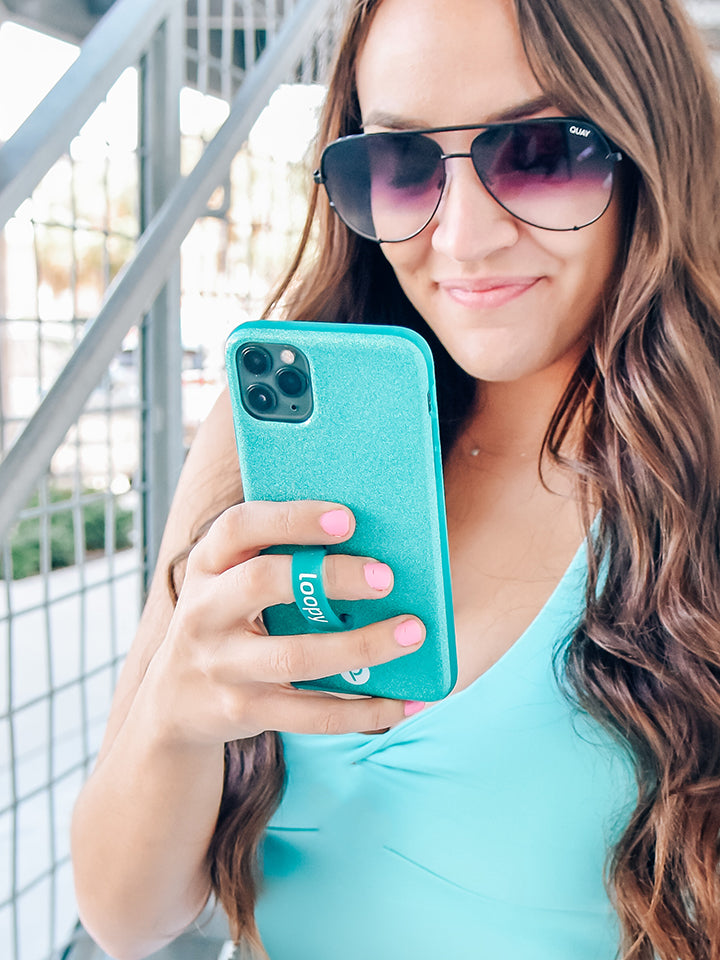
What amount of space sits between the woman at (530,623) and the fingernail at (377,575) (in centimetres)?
15

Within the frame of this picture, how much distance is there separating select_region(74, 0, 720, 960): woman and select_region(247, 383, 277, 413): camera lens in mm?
189

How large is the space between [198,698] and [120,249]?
956 millimetres

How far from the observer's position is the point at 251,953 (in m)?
1.06

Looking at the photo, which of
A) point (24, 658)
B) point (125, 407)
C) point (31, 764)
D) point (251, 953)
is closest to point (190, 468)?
point (125, 407)

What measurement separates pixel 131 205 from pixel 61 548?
4.67 metres

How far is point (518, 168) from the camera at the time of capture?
863 millimetres

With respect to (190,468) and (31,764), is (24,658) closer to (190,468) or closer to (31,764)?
(31,764)

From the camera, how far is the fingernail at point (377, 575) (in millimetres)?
661

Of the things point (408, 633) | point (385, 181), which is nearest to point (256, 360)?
point (408, 633)

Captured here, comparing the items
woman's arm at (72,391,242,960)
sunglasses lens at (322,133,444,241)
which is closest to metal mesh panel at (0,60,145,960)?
woman's arm at (72,391,242,960)

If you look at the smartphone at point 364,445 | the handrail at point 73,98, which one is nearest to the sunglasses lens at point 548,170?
the smartphone at point 364,445

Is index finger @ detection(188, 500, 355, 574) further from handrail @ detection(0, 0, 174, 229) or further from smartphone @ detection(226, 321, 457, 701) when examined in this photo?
handrail @ detection(0, 0, 174, 229)

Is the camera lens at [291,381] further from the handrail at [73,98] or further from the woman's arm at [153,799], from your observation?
the handrail at [73,98]

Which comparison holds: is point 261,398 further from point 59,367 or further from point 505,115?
point 59,367
